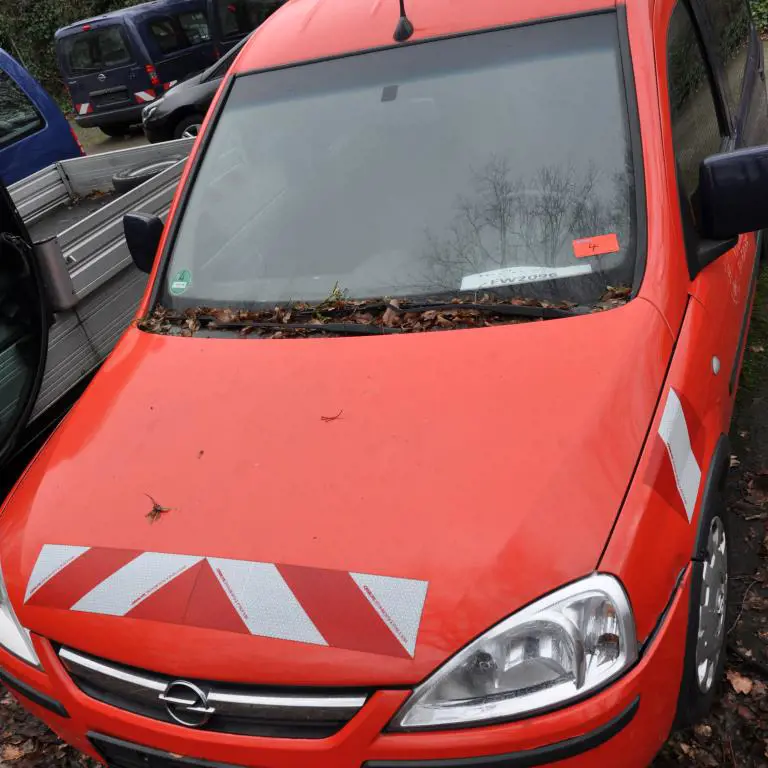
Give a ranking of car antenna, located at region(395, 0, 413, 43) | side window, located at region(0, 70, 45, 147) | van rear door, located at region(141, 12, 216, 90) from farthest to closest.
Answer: van rear door, located at region(141, 12, 216, 90), side window, located at region(0, 70, 45, 147), car antenna, located at region(395, 0, 413, 43)

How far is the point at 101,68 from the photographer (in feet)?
38.8

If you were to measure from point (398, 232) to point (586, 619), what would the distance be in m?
1.30

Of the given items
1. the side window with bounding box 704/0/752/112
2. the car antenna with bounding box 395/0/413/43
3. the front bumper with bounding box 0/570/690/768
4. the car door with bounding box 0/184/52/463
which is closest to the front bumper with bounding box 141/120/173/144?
the car door with bounding box 0/184/52/463

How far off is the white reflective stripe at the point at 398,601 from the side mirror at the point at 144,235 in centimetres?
175

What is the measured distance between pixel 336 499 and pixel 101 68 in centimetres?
1196

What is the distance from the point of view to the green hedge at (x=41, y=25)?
17.1 m

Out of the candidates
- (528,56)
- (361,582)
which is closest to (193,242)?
(528,56)

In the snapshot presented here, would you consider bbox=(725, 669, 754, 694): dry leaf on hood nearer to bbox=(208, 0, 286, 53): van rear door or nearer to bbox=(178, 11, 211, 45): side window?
bbox=(208, 0, 286, 53): van rear door

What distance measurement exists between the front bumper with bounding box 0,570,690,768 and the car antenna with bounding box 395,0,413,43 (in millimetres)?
1937

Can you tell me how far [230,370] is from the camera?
7.30 ft

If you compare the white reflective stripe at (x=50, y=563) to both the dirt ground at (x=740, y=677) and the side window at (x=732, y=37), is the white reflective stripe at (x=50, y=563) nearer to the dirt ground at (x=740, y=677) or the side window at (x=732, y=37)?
the dirt ground at (x=740, y=677)

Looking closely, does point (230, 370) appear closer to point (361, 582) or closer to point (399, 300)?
point (399, 300)

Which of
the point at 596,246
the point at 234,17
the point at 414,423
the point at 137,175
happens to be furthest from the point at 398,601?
the point at 234,17

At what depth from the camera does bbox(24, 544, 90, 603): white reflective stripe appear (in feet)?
6.13
